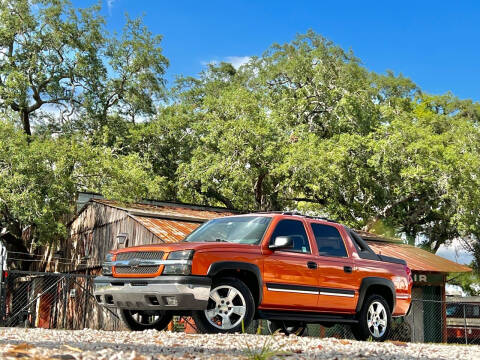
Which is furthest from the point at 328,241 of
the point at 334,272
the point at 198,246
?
the point at 198,246

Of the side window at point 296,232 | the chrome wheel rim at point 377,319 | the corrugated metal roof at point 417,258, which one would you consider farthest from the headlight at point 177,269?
the corrugated metal roof at point 417,258

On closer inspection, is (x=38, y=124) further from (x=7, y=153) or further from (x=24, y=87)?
(x=7, y=153)

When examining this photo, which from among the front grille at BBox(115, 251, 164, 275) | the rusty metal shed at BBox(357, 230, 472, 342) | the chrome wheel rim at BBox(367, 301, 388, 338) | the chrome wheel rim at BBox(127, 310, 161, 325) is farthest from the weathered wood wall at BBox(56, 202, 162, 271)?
the front grille at BBox(115, 251, 164, 275)

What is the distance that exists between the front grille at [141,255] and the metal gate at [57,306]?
43.4 ft

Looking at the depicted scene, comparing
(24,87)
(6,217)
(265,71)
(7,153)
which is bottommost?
(6,217)

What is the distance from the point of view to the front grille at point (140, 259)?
902 cm

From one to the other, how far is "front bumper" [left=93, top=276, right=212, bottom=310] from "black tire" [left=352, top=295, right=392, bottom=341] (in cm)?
332

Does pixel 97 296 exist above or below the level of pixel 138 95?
Answer: below

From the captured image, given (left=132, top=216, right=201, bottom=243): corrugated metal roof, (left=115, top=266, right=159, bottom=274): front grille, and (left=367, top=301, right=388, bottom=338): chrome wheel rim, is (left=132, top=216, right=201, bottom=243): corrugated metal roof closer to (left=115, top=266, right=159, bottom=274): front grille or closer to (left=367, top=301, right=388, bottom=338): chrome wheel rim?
(left=367, top=301, right=388, bottom=338): chrome wheel rim

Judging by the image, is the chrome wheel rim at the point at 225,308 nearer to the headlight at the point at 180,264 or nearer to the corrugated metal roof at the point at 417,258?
the headlight at the point at 180,264

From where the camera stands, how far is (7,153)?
26.4m

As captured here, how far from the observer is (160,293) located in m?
8.57

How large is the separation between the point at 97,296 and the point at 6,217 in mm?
20355

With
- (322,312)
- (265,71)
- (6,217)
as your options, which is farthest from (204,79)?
(322,312)
